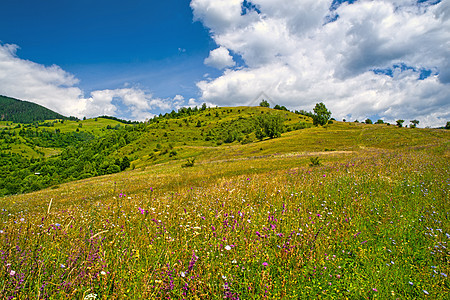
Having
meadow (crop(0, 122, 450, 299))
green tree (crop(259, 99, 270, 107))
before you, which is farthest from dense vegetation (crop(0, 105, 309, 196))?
meadow (crop(0, 122, 450, 299))

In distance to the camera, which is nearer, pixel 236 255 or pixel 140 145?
pixel 236 255

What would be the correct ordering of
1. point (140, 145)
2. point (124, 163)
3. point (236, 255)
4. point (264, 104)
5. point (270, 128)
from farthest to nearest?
point (264, 104), point (140, 145), point (124, 163), point (270, 128), point (236, 255)

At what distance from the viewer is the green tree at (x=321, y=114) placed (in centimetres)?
10622

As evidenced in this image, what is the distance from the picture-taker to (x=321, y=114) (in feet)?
350

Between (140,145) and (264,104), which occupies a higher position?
(264,104)

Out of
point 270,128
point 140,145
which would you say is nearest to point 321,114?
point 270,128

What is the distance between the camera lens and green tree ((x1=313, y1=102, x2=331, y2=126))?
348 feet

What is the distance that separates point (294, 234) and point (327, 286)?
1137mm

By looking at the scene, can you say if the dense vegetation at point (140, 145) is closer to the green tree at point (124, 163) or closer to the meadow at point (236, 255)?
the green tree at point (124, 163)

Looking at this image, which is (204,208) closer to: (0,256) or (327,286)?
(327,286)

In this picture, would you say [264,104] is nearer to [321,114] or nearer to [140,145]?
[321,114]

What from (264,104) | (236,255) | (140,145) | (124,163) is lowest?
(124,163)

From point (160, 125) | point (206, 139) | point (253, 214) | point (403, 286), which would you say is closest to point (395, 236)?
point (403, 286)

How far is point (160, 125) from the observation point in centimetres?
16262
